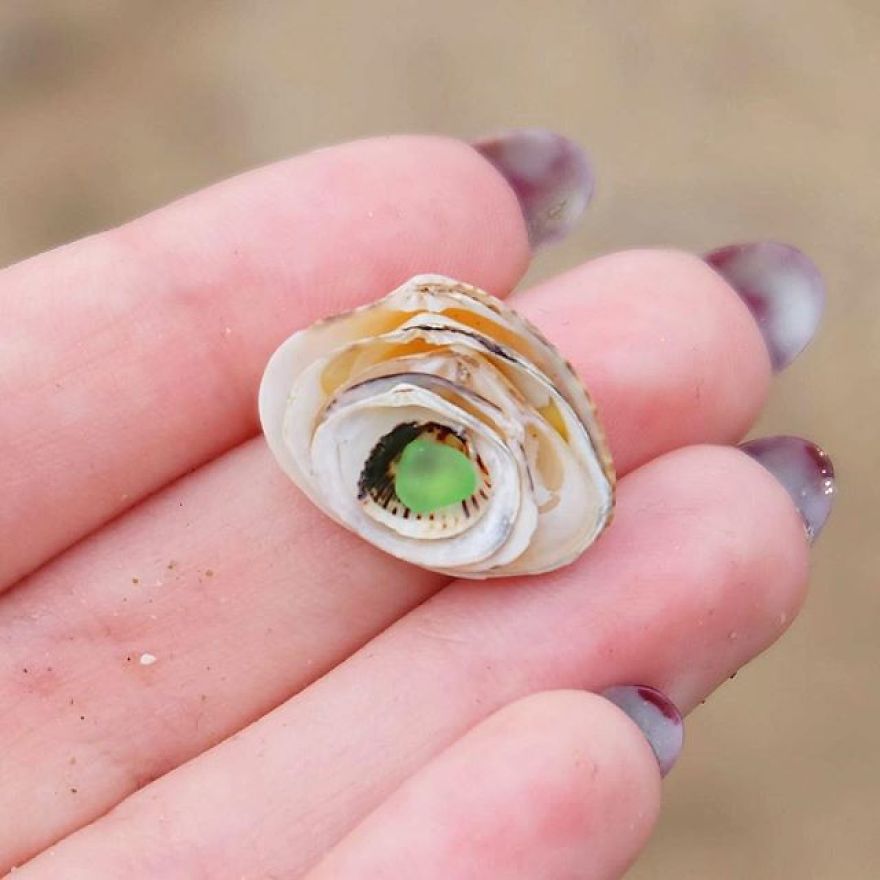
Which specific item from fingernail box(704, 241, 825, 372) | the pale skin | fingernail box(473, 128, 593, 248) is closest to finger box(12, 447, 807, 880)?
the pale skin

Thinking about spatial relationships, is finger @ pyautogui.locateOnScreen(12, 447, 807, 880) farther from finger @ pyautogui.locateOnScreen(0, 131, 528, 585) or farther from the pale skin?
finger @ pyautogui.locateOnScreen(0, 131, 528, 585)

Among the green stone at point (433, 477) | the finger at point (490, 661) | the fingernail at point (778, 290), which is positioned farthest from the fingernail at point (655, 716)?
the fingernail at point (778, 290)

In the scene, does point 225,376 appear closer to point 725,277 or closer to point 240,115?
point 725,277

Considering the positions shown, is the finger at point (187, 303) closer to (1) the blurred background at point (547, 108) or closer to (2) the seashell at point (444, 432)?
(2) the seashell at point (444, 432)

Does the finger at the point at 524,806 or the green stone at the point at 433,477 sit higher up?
the green stone at the point at 433,477

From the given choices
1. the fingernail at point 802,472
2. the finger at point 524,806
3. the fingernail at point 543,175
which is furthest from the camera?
the fingernail at point 543,175

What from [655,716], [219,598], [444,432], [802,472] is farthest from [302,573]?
[802,472]

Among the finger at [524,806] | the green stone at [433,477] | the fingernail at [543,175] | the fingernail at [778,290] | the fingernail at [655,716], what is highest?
the fingernail at [543,175]

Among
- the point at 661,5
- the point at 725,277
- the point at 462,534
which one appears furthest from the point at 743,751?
the point at 661,5
